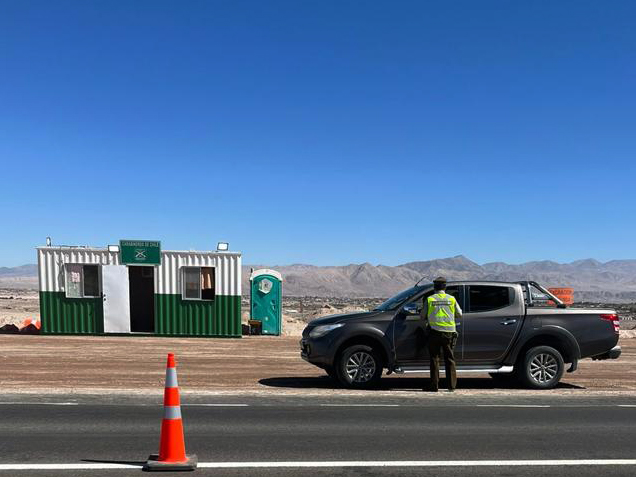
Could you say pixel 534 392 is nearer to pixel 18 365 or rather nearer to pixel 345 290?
pixel 18 365

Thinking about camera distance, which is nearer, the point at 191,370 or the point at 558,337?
the point at 558,337

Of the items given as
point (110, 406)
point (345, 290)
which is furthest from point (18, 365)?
point (345, 290)

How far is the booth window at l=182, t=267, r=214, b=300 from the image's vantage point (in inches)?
783

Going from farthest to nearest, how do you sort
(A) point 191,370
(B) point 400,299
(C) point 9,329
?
(C) point 9,329
(A) point 191,370
(B) point 400,299

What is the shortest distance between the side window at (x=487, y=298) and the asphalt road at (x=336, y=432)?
5.43 ft

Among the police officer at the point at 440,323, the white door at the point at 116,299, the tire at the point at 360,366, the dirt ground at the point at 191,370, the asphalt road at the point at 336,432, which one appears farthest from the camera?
the white door at the point at 116,299

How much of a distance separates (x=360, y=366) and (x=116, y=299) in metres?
12.5

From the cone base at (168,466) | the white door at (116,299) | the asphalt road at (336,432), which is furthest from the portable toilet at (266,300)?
the cone base at (168,466)

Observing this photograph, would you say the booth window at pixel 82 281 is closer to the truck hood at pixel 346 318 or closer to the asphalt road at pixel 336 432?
the asphalt road at pixel 336 432

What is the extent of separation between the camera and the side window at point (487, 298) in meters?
10.2

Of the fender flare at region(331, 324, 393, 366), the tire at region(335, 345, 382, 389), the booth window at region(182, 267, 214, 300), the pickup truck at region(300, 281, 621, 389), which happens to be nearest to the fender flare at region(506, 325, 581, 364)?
A: the pickup truck at region(300, 281, 621, 389)

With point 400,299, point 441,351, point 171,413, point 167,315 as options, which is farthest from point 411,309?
point 167,315

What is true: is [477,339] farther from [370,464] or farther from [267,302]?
[267,302]

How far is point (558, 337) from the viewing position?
1002 cm
